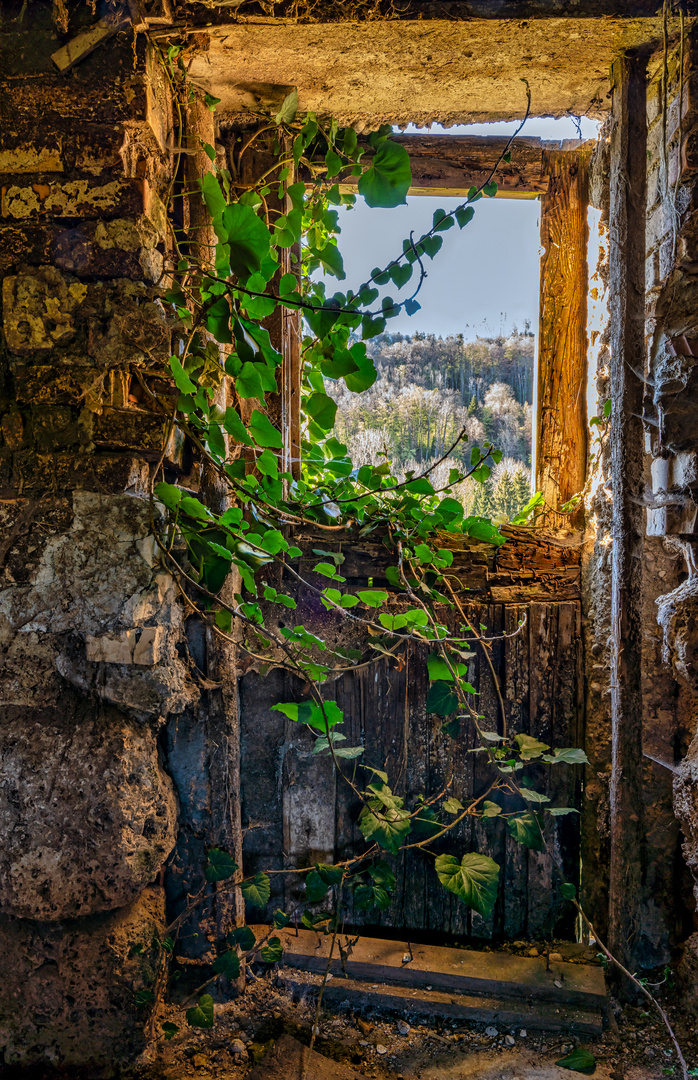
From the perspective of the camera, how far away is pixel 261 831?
1.70 metres

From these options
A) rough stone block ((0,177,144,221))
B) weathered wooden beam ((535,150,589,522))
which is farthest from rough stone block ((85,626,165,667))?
weathered wooden beam ((535,150,589,522))

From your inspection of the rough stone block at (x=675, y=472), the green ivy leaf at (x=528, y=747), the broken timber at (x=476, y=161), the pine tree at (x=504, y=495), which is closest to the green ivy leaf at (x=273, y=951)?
the green ivy leaf at (x=528, y=747)

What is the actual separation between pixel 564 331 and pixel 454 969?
2.06m

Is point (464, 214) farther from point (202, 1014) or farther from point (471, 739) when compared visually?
point (202, 1014)

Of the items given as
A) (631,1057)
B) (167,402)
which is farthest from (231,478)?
(631,1057)

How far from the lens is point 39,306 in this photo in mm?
1236

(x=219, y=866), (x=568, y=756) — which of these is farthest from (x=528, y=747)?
(x=219, y=866)

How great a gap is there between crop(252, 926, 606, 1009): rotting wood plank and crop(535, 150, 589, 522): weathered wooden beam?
1.42 meters

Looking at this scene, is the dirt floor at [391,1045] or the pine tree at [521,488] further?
the pine tree at [521,488]

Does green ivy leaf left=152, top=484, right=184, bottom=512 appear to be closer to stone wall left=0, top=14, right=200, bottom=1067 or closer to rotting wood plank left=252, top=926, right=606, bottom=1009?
stone wall left=0, top=14, right=200, bottom=1067

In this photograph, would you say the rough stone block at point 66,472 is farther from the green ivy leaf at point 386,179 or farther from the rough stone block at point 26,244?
the green ivy leaf at point 386,179

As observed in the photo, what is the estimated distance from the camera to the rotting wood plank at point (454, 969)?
149 cm

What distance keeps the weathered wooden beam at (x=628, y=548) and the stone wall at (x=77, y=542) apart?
4.10ft

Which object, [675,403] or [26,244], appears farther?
[675,403]
